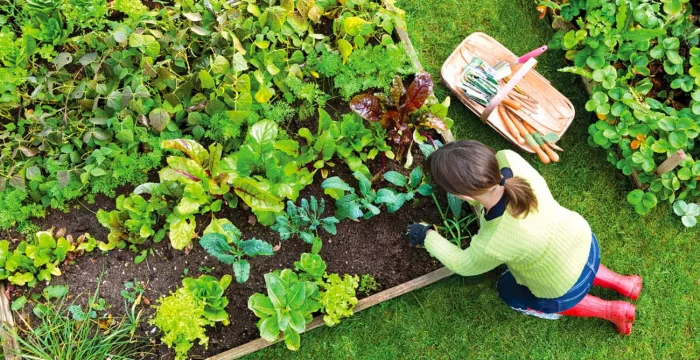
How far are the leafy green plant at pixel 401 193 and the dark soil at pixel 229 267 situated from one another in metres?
0.12

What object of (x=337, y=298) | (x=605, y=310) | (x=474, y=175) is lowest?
(x=605, y=310)

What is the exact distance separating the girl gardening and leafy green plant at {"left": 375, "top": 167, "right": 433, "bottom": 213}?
17 cm

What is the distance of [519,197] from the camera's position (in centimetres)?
270

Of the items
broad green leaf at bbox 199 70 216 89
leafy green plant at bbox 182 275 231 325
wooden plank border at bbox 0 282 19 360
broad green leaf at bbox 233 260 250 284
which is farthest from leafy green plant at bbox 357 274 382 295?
wooden plank border at bbox 0 282 19 360

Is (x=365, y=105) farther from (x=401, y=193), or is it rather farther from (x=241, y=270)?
(x=241, y=270)

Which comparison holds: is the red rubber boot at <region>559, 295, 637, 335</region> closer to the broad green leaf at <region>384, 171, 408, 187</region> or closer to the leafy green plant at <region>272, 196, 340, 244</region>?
the broad green leaf at <region>384, 171, 408, 187</region>

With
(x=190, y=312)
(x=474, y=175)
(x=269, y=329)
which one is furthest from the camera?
(x=269, y=329)

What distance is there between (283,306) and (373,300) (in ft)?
1.83

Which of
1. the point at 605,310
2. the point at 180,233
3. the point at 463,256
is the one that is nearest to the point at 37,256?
the point at 180,233

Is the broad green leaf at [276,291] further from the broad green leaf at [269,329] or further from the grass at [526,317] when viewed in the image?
the grass at [526,317]

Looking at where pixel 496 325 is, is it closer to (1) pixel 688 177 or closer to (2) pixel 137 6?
(1) pixel 688 177

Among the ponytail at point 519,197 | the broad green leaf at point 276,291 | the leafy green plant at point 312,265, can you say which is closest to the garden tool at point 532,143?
the ponytail at point 519,197

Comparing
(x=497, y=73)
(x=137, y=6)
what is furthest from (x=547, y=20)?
(x=137, y=6)

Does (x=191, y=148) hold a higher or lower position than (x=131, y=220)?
higher
